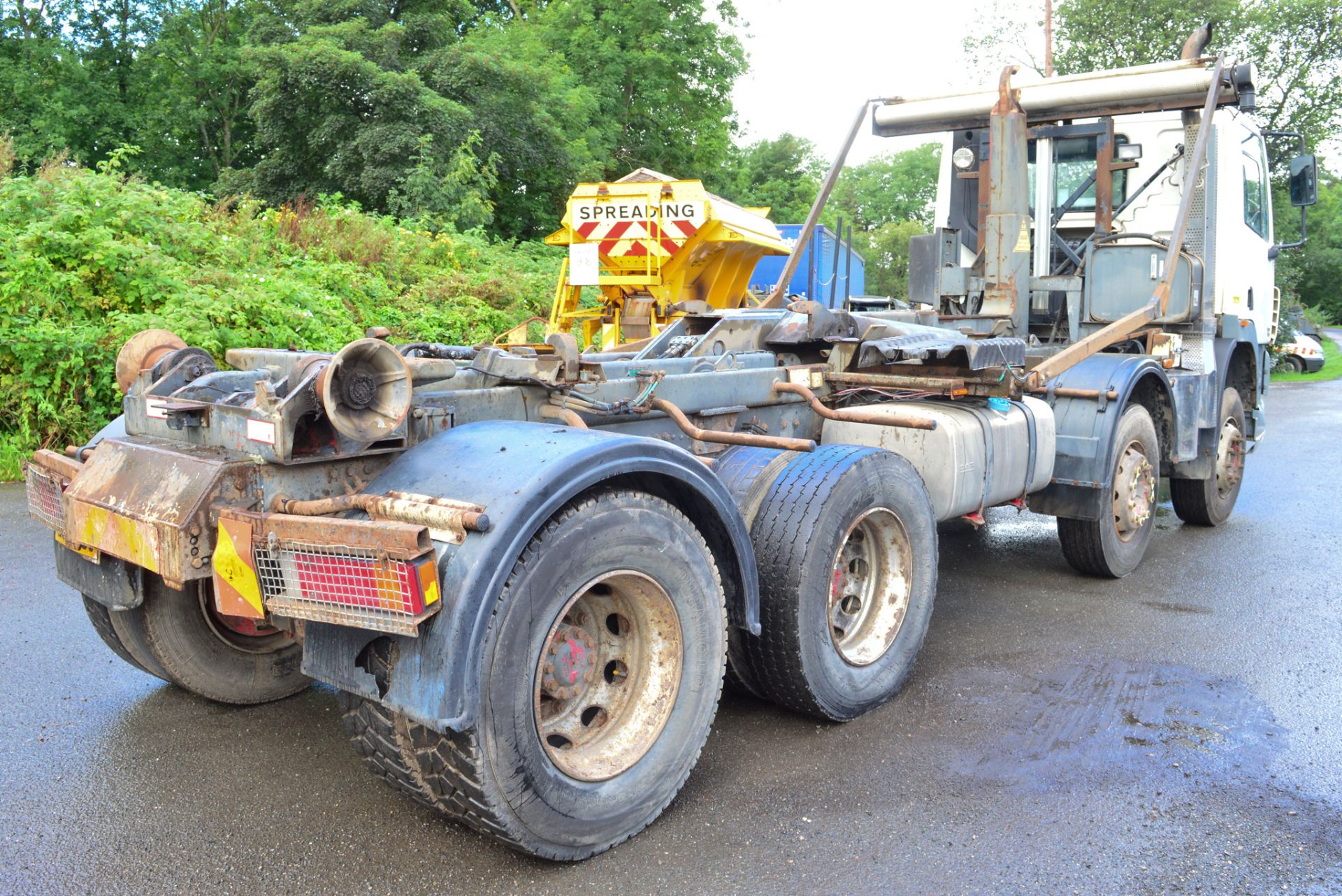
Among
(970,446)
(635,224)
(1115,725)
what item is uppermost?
(635,224)

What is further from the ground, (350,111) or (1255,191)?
(350,111)

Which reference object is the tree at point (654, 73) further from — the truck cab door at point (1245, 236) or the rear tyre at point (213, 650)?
the rear tyre at point (213, 650)

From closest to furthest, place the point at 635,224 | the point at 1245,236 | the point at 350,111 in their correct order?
the point at 1245,236 → the point at 635,224 → the point at 350,111

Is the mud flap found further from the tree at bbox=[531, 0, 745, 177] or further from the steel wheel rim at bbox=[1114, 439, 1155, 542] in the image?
the tree at bbox=[531, 0, 745, 177]

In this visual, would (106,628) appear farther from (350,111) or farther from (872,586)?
(350,111)

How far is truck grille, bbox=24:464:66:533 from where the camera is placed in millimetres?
3441

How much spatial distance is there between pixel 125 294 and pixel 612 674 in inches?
280

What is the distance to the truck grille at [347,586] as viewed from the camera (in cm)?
250

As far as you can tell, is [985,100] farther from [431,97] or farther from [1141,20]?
[1141,20]

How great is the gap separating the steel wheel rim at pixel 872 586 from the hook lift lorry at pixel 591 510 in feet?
0.04

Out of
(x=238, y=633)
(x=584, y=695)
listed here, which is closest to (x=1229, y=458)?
(x=584, y=695)

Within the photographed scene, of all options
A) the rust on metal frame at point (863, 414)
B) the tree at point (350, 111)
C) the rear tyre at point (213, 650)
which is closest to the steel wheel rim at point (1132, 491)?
the rust on metal frame at point (863, 414)

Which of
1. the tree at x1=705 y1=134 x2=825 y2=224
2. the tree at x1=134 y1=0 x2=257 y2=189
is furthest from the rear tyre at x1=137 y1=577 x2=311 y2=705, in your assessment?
the tree at x1=705 y1=134 x2=825 y2=224

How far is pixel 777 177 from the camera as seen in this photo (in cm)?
4262
